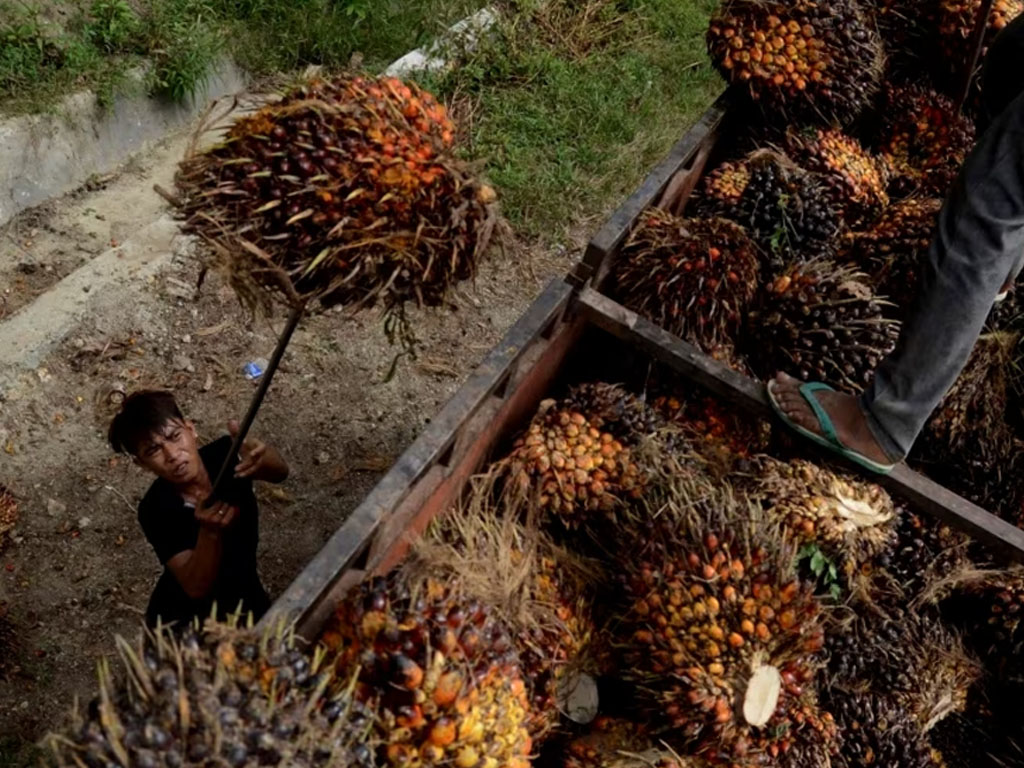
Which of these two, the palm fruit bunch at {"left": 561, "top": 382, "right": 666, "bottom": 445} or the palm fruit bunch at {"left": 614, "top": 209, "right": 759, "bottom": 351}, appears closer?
the palm fruit bunch at {"left": 561, "top": 382, "right": 666, "bottom": 445}

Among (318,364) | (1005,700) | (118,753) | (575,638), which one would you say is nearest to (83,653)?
(318,364)

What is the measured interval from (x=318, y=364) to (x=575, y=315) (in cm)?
186

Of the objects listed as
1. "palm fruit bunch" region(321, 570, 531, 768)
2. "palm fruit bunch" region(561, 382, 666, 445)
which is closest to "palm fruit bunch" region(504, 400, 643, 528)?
"palm fruit bunch" region(561, 382, 666, 445)

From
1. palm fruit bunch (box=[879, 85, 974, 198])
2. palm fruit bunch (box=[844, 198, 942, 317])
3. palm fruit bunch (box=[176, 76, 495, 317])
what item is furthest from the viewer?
palm fruit bunch (box=[879, 85, 974, 198])

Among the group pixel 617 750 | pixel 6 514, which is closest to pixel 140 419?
pixel 6 514

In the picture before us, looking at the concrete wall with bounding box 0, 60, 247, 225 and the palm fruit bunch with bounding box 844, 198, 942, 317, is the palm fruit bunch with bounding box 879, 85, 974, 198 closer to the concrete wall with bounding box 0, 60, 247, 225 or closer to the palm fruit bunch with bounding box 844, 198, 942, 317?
the palm fruit bunch with bounding box 844, 198, 942, 317

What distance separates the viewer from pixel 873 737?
2312 mm

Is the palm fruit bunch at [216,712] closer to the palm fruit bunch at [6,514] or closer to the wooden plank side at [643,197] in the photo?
the wooden plank side at [643,197]

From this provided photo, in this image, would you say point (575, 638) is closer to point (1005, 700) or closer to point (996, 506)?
point (1005, 700)

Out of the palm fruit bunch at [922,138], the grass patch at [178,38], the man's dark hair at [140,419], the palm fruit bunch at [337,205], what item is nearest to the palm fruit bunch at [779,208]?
the palm fruit bunch at [922,138]

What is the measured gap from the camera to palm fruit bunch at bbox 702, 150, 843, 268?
3.06 metres

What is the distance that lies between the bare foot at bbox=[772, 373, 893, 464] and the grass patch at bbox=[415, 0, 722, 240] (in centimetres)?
260

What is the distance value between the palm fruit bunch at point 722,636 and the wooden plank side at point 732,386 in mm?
413

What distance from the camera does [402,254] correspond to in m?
1.80
